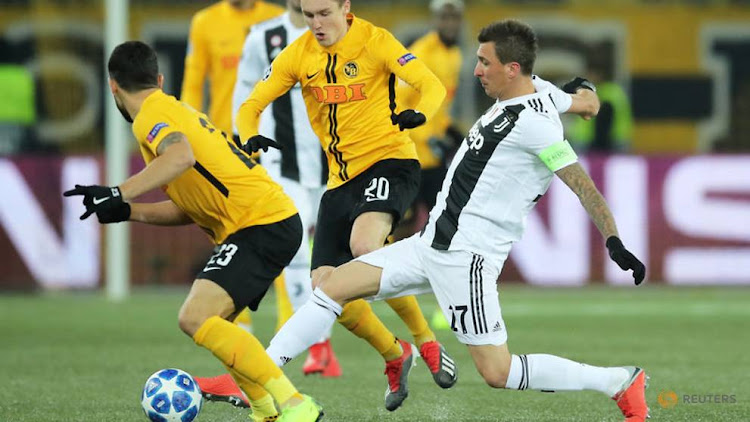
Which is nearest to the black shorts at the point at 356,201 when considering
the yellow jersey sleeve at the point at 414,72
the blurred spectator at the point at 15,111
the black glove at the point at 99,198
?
the yellow jersey sleeve at the point at 414,72

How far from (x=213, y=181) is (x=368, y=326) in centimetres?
129

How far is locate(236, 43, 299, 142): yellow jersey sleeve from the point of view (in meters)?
7.29

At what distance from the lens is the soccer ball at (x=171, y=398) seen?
6.20 metres

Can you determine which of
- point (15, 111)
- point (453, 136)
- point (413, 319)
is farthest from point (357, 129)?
point (15, 111)

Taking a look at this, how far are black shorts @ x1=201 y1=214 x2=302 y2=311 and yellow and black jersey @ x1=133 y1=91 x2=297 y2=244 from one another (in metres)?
0.05

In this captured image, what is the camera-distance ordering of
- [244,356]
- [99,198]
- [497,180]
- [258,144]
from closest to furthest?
[99,198], [244,356], [497,180], [258,144]

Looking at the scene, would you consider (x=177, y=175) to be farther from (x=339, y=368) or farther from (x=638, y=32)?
(x=638, y=32)

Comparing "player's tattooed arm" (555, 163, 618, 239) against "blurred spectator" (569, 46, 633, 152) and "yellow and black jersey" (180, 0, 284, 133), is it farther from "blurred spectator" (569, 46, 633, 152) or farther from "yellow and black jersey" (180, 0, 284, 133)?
"blurred spectator" (569, 46, 633, 152)

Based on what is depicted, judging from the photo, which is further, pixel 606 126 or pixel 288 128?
pixel 606 126

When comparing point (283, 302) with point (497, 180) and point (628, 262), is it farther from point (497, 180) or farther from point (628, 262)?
point (628, 262)

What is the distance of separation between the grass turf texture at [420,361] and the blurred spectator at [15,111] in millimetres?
2916

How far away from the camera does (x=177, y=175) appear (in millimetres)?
5914

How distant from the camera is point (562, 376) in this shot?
6.05 meters
